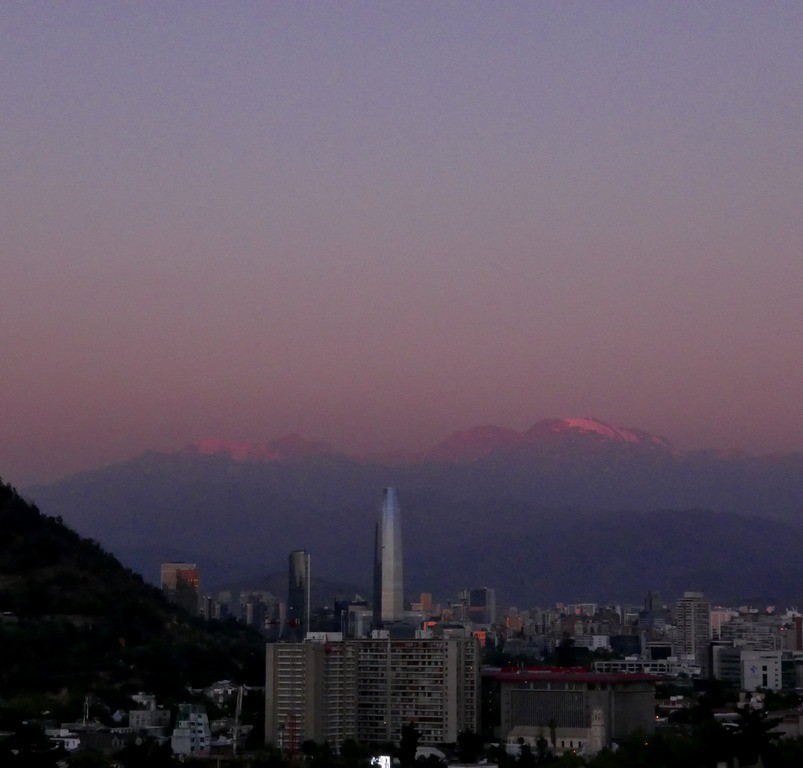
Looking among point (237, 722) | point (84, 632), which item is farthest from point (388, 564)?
point (237, 722)

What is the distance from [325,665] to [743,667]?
3480 cm

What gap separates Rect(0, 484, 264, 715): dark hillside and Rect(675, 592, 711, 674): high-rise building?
39523 millimetres

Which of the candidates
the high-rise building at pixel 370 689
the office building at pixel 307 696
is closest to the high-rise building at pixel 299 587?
the high-rise building at pixel 370 689

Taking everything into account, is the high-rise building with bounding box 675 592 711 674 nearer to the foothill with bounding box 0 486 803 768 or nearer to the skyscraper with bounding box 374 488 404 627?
the skyscraper with bounding box 374 488 404 627

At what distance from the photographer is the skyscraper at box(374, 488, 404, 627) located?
362 feet

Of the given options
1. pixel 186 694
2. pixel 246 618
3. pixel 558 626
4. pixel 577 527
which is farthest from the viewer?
pixel 577 527

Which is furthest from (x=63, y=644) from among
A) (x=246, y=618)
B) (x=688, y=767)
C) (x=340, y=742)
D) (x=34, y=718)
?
(x=246, y=618)

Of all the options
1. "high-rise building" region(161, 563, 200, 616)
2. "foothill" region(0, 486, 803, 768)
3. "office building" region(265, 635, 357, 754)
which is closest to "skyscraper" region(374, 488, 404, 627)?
"high-rise building" region(161, 563, 200, 616)

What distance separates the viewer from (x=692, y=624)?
11475 centimetres

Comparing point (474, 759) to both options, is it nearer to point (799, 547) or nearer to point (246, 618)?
point (246, 618)

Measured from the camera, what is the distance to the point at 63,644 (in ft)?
212

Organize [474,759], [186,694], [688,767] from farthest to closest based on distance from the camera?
[186,694], [474,759], [688,767]

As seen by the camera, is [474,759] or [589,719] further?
[589,719]

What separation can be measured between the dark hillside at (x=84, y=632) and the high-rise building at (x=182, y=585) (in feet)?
56.7
